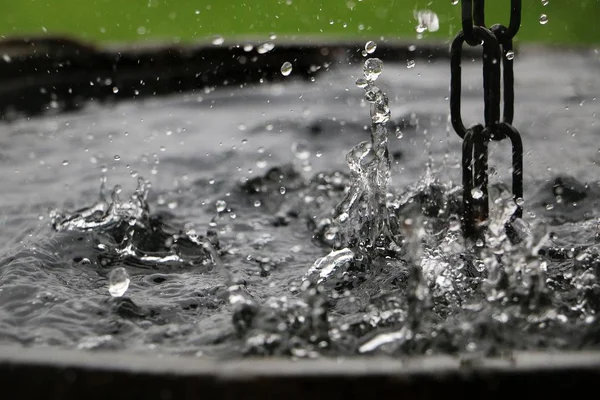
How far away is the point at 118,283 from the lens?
173cm

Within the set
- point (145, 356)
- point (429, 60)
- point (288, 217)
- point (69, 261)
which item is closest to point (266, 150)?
point (288, 217)

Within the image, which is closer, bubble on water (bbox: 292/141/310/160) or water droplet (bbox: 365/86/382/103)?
water droplet (bbox: 365/86/382/103)

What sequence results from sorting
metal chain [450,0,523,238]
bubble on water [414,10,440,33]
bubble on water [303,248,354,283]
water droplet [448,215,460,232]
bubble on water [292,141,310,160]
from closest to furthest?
metal chain [450,0,523,238] < bubble on water [303,248,354,283] < water droplet [448,215,460,232] < bubble on water [292,141,310,160] < bubble on water [414,10,440,33]

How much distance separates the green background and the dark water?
122 inches

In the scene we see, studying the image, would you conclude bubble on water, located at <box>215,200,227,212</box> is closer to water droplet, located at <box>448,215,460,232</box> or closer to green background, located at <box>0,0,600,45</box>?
water droplet, located at <box>448,215,460,232</box>

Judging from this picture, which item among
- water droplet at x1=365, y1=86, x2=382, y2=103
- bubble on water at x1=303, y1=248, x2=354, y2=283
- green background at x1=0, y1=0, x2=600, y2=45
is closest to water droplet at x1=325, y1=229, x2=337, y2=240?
bubble on water at x1=303, y1=248, x2=354, y2=283

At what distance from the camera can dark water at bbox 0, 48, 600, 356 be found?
1346 millimetres

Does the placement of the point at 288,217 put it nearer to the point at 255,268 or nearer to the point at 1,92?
the point at 255,268

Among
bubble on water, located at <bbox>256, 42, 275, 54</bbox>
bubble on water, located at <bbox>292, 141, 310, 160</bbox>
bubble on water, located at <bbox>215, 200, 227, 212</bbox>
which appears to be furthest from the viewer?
bubble on water, located at <bbox>256, 42, 275, 54</bbox>

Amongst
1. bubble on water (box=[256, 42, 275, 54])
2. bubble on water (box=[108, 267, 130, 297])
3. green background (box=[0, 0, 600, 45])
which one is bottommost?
bubble on water (box=[108, 267, 130, 297])

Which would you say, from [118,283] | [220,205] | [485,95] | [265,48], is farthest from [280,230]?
[265,48]

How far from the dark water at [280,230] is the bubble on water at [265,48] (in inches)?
8.7

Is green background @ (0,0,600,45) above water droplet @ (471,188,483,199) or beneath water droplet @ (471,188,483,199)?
above

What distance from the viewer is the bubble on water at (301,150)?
308 cm
